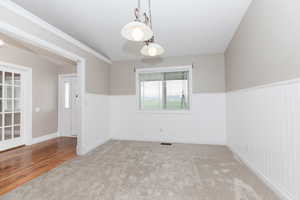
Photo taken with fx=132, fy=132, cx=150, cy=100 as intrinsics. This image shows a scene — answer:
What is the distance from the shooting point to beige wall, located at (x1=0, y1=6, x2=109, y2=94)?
172cm

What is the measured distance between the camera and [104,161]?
8.26 feet

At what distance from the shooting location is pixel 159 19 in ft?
7.34

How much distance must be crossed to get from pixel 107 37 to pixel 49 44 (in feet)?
3.51

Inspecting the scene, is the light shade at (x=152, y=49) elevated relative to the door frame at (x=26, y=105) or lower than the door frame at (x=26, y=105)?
A: elevated

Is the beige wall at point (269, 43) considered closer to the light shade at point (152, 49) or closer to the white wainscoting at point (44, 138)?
the light shade at point (152, 49)

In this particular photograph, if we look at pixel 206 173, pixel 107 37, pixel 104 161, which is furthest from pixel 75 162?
pixel 107 37

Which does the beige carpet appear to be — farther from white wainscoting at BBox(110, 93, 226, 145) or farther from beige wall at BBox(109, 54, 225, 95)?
beige wall at BBox(109, 54, 225, 95)

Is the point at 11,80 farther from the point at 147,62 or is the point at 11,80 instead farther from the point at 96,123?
the point at 147,62

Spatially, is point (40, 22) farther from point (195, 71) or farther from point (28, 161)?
point (195, 71)

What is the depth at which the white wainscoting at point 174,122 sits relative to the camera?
3547mm

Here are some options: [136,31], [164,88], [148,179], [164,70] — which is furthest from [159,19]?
[148,179]

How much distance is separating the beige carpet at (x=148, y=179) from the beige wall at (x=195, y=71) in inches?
69.4

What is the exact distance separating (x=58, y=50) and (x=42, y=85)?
7.41 feet

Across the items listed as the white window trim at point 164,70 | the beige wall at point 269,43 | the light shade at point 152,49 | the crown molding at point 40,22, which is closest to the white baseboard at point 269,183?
the beige wall at point 269,43
